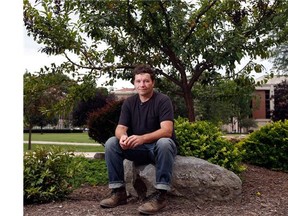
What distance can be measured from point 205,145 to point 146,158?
1079mm

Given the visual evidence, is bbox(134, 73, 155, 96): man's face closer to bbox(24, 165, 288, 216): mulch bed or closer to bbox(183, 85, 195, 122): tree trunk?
bbox(24, 165, 288, 216): mulch bed

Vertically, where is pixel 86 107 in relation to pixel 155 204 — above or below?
above

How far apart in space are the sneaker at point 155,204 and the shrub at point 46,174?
1.03m

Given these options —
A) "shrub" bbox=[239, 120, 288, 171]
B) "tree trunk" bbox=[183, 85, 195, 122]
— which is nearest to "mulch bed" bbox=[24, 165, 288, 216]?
"shrub" bbox=[239, 120, 288, 171]

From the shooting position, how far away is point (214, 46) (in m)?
6.89

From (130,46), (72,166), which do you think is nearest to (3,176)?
(72,166)

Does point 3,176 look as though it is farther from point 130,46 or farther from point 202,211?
point 130,46

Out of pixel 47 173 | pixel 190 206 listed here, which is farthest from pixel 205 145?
pixel 47 173

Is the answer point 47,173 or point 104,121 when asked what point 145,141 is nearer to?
point 47,173

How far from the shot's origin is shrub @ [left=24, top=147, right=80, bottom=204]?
4516 mm

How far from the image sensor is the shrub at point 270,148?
22.2 feet

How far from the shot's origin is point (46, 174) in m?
4.54

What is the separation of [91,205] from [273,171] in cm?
335

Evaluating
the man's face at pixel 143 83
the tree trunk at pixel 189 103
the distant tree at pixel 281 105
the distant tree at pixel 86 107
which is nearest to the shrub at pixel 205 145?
the man's face at pixel 143 83
